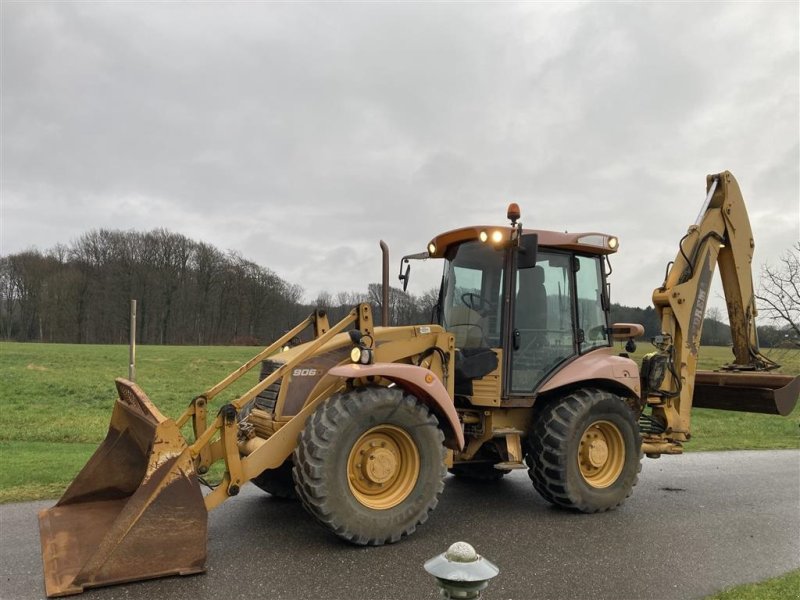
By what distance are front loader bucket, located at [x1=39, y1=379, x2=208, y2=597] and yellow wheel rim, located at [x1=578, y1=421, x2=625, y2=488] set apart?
373 cm

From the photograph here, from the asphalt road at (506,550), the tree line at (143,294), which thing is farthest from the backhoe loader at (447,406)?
the tree line at (143,294)

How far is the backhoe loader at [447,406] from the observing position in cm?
429

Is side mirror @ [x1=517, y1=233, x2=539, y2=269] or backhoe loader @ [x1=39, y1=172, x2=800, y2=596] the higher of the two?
side mirror @ [x1=517, y1=233, x2=539, y2=269]

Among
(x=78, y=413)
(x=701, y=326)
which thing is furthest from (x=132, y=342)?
(x=701, y=326)

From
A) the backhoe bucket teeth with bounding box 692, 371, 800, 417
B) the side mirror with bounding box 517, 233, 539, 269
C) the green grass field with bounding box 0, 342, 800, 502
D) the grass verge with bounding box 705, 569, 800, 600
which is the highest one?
the side mirror with bounding box 517, 233, 539, 269

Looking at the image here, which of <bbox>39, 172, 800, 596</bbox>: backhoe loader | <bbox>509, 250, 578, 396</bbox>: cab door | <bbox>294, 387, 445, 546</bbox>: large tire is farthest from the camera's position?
<bbox>509, 250, 578, 396</bbox>: cab door

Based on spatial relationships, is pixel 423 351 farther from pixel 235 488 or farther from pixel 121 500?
pixel 121 500

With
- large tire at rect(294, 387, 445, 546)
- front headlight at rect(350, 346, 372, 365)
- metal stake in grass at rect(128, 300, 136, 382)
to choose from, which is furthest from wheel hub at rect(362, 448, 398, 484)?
metal stake in grass at rect(128, 300, 136, 382)

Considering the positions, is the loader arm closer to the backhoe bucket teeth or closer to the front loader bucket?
the backhoe bucket teeth

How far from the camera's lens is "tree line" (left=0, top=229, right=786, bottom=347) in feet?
183

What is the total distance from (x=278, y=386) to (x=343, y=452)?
3.33ft

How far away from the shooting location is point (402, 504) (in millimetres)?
Answer: 4969

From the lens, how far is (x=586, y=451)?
20.3 ft

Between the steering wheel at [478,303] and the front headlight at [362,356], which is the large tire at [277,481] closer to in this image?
the front headlight at [362,356]
